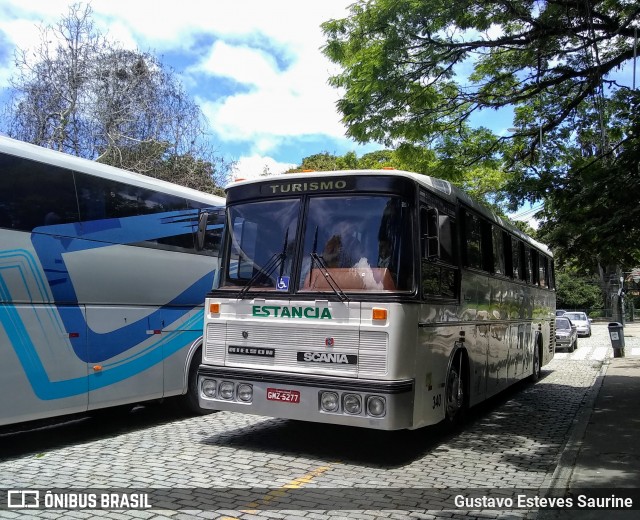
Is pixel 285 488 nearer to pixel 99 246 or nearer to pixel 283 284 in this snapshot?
pixel 283 284

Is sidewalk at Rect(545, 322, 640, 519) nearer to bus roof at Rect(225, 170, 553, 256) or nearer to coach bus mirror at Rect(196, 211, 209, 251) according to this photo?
bus roof at Rect(225, 170, 553, 256)

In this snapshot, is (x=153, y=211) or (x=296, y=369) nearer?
(x=296, y=369)

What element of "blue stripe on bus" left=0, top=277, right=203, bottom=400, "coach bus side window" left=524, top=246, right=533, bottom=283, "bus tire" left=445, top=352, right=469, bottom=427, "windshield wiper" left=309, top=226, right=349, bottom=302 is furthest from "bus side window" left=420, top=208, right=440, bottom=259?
"coach bus side window" left=524, top=246, right=533, bottom=283

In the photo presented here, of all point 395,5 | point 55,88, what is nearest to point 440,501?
point 395,5

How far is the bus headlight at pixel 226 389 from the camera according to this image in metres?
7.16

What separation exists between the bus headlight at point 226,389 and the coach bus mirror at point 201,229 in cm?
244

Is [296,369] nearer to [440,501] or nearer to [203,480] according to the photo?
[203,480]

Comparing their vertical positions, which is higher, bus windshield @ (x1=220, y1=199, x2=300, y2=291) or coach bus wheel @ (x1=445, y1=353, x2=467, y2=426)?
bus windshield @ (x1=220, y1=199, x2=300, y2=291)

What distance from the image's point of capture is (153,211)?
8992 mm

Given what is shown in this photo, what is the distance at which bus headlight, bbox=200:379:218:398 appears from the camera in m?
7.28

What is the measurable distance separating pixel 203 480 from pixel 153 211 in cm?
438

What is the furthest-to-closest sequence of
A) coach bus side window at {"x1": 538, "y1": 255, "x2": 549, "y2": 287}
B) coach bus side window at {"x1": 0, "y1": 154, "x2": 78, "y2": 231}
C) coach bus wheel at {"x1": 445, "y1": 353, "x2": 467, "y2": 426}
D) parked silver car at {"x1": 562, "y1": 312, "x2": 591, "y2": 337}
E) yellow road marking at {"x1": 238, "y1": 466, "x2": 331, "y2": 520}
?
parked silver car at {"x1": 562, "y1": 312, "x2": 591, "y2": 337} → coach bus side window at {"x1": 538, "y1": 255, "x2": 549, "y2": 287} → coach bus wheel at {"x1": 445, "y1": 353, "x2": 467, "y2": 426} → coach bus side window at {"x1": 0, "y1": 154, "x2": 78, "y2": 231} → yellow road marking at {"x1": 238, "y1": 466, "x2": 331, "y2": 520}

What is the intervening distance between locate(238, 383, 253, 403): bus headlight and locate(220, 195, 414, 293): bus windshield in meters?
1.15

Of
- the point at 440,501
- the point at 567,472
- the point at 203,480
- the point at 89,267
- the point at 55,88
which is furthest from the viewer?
the point at 55,88
